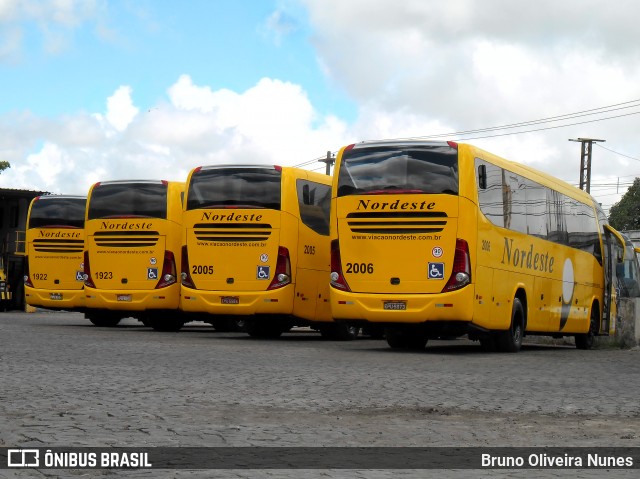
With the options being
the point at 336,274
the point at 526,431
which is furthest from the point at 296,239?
the point at 526,431

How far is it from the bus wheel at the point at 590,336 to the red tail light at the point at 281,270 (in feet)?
23.6

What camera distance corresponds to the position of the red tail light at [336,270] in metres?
20.2

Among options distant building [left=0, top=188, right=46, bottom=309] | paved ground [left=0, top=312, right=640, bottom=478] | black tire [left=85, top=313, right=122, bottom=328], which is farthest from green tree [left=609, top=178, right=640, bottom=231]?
paved ground [left=0, top=312, right=640, bottom=478]

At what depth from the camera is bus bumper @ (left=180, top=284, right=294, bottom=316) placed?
2361 cm

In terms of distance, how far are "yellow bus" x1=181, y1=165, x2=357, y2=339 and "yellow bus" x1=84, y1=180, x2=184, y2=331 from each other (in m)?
2.96

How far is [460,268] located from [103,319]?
1481 centimetres

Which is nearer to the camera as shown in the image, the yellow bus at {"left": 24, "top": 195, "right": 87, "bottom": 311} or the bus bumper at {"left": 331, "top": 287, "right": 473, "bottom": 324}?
the bus bumper at {"left": 331, "top": 287, "right": 473, "bottom": 324}

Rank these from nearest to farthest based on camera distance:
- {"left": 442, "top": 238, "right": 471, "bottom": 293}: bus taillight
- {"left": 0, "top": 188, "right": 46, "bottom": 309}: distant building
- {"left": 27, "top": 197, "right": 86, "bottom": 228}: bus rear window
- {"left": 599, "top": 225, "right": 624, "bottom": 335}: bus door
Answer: {"left": 442, "top": 238, "right": 471, "bottom": 293}: bus taillight, {"left": 599, "top": 225, "right": 624, "bottom": 335}: bus door, {"left": 27, "top": 197, "right": 86, "bottom": 228}: bus rear window, {"left": 0, "top": 188, "right": 46, "bottom": 309}: distant building

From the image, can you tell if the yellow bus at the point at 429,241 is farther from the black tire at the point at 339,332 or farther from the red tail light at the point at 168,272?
the red tail light at the point at 168,272

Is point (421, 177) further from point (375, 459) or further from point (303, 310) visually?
point (375, 459)

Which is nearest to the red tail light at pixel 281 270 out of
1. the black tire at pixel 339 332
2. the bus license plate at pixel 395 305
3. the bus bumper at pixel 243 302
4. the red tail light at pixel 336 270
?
the bus bumper at pixel 243 302

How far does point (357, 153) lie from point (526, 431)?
443 inches

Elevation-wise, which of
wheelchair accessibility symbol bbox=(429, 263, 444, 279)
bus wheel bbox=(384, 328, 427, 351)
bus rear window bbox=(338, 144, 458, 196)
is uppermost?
bus rear window bbox=(338, 144, 458, 196)

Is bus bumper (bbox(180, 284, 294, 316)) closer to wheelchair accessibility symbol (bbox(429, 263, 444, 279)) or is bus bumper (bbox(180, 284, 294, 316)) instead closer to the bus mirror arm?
wheelchair accessibility symbol (bbox(429, 263, 444, 279))
